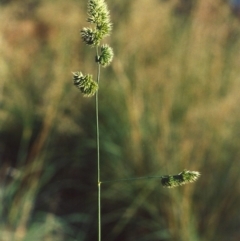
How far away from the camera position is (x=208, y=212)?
2.64m

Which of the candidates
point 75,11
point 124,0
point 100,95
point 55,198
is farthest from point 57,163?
point 124,0

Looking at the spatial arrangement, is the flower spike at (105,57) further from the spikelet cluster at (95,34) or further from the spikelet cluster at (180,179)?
the spikelet cluster at (180,179)

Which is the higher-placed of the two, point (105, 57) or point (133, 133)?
point (133, 133)

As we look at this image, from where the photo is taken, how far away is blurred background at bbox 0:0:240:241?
103 inches

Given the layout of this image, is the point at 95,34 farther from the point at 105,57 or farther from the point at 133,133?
the point at 133,133

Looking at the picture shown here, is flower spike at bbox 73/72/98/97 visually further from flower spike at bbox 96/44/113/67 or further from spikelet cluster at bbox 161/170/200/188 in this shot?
spikelet cluster at bbox 161/170/200/188

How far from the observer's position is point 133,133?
275 centimetres

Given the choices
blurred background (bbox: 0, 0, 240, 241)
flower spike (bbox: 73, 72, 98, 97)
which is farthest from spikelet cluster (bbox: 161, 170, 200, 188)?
blurred background (bbox: 0, 0, 240, 241)

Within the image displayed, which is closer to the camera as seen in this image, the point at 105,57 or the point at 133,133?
the point at 105,57

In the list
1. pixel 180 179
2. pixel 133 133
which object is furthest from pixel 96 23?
pixel 133 133

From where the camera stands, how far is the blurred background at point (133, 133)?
2.63m

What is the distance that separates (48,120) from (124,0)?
2.21 metres

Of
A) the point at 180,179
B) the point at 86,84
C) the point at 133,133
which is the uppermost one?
the point at 133,133

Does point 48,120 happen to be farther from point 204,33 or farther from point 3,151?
point 204,33
